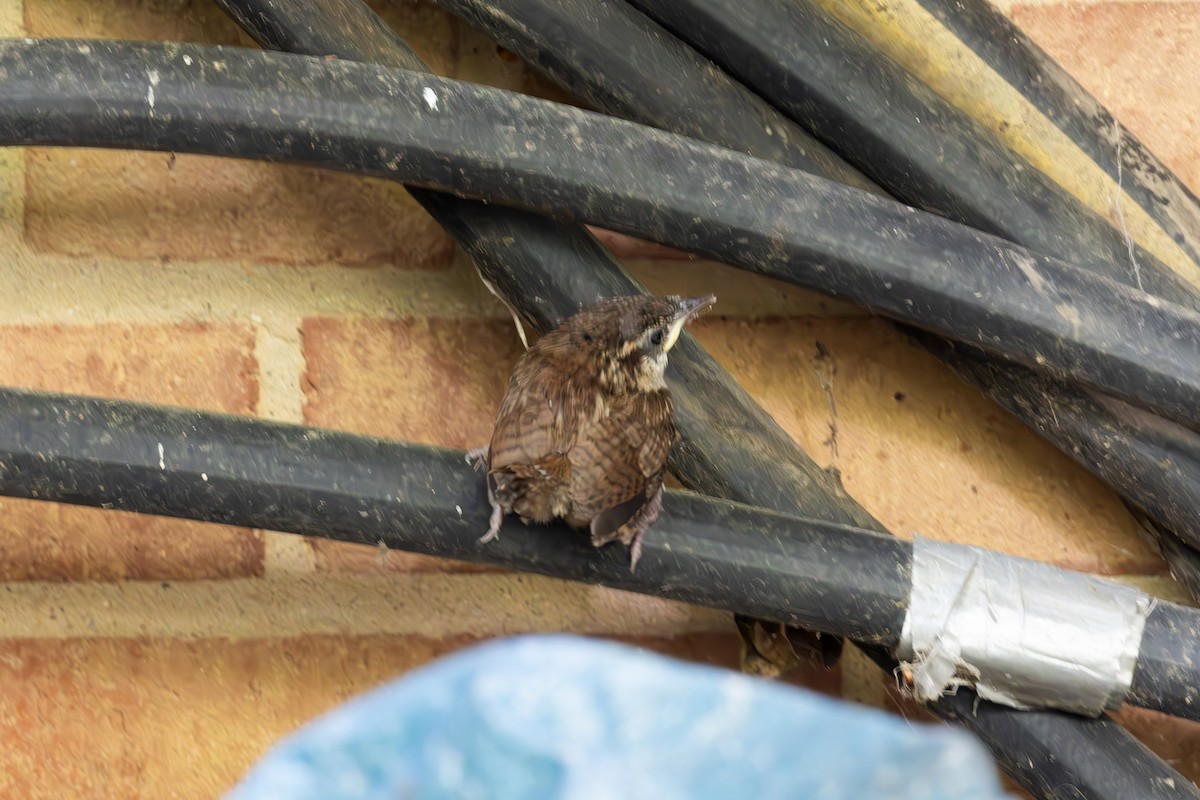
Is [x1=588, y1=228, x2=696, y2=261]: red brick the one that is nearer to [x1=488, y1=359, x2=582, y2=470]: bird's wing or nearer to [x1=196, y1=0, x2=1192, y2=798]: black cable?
[x1=196, y1=0, x2=1192, y2=798]: black cable

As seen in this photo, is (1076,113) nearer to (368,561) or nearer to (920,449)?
(920,449)

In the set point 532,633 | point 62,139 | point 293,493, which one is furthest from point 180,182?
point 532,633

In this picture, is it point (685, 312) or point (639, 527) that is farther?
point (685, 312)

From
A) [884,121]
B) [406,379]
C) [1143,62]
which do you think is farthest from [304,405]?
[1143,62]

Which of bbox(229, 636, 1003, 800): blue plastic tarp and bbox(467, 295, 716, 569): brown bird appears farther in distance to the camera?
bbox(467, 295, 716, 569): brown bird

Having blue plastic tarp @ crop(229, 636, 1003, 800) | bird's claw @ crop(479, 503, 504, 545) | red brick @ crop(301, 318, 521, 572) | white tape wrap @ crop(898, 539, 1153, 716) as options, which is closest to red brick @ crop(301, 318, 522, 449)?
red brick @ crop(301, 318, 521, 572)

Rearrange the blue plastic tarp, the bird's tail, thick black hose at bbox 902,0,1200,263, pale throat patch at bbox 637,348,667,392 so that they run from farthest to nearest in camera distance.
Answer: thick black hose at bbox 902,0,1200,263
pale throat patch at bbox 637,348,667,392
the bird's tail
the blue plastic tarp

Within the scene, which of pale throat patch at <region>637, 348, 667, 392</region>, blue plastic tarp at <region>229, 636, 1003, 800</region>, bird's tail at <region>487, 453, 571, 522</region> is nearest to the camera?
blue plastic tarp at <region>229, 636, 1003, 800</region>
